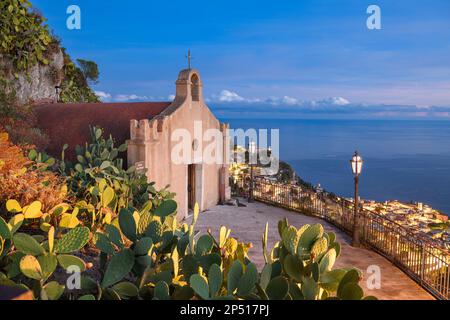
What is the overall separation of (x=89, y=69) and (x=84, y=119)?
1581 cm

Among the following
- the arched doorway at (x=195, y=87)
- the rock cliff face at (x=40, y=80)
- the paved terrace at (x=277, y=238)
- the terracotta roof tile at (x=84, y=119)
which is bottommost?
the paved terrace at (x=277, y=238)

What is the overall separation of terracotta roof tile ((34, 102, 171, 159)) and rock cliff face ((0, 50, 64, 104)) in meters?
3.33

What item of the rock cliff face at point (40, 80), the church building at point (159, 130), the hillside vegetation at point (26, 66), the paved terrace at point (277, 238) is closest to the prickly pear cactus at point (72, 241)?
the paved terrace at point (277, 238)

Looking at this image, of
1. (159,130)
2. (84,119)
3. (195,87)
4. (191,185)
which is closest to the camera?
(159,130)

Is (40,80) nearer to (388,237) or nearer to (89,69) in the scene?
(89,69)

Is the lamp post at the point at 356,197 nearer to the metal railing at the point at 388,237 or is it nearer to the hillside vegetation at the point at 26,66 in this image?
the metal railing at the point at 388,237

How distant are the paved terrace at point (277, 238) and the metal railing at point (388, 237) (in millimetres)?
237

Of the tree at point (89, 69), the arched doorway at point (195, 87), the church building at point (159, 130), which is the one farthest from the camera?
the tree at point (89, 69)

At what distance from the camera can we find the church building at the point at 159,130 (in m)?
11.6

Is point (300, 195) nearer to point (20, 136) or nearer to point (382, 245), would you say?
point (382, 245)

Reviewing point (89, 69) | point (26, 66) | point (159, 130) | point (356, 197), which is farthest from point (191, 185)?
point (89, 69)

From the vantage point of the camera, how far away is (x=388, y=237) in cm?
1098

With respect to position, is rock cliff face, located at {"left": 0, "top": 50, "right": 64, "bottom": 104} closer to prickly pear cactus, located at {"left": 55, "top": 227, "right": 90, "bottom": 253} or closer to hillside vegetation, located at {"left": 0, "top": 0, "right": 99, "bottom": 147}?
hillside vegetation, located at {"left": 0, "top": 0, "right": 99, "bottom": 147}

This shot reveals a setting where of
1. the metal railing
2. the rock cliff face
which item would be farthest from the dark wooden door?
the rock cliff face
